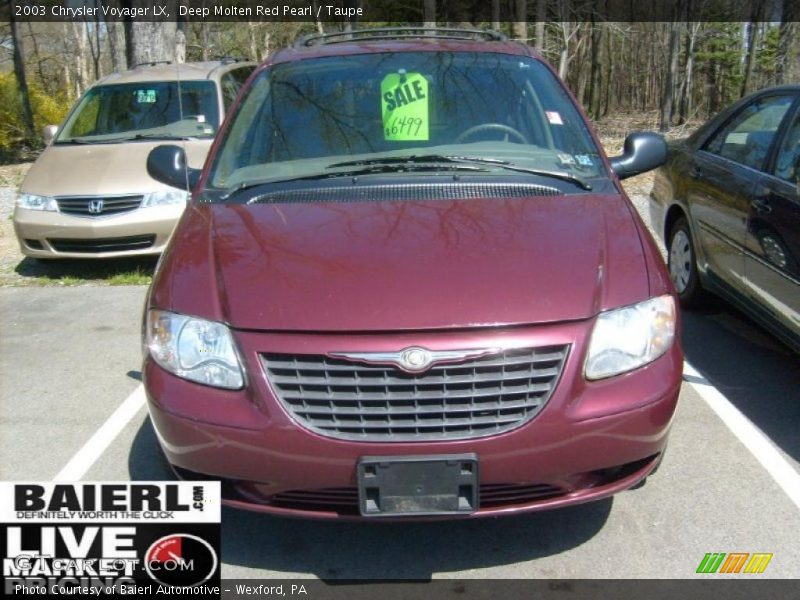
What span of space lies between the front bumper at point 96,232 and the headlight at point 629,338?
16.4 ft

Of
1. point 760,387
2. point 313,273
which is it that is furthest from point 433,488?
point 760,387

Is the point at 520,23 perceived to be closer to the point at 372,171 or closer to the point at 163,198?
the point at 163,198

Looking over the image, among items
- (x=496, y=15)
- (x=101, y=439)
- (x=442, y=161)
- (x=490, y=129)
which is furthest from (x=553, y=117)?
(x=496, y=15)

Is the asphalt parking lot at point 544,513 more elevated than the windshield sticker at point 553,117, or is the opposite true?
the windshield sticker at point 553,117

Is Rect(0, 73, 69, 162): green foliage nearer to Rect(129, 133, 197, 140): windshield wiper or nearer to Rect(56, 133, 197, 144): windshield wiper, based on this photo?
Rect(56, 133, 197, 144): windshield wiper

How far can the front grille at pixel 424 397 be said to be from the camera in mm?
2752

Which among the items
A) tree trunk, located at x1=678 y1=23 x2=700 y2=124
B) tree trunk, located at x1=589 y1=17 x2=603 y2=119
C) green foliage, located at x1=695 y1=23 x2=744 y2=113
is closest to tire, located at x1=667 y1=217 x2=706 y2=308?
tree trunk, located at x1=678 y1=23 x2=700 y2=124

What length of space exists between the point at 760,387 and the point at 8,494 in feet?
12.2

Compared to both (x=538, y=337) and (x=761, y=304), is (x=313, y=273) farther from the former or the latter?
(x=761, y=304)

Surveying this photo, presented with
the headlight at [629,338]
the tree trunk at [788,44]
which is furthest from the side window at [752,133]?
the tree trunk at [788,44]

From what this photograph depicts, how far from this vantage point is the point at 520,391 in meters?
2.77

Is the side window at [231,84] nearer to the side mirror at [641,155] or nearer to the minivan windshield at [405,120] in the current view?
the minivan windshield at [405,120]

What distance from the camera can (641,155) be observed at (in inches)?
170

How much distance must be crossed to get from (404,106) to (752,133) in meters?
2.36
